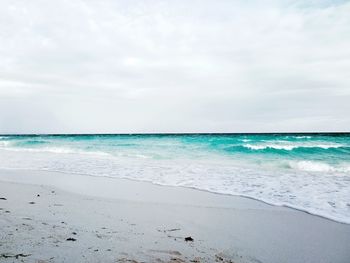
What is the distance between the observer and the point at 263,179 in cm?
930

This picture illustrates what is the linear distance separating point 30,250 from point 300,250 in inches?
123

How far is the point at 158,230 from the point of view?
423 cm

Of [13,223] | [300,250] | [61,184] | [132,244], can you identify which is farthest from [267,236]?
[61,184]

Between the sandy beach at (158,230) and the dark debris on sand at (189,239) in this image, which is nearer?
the sandy beach at (158,230)

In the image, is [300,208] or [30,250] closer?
[30,250]

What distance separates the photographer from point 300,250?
365cm

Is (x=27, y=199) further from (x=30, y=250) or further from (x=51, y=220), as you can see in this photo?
(x=30, y=250)

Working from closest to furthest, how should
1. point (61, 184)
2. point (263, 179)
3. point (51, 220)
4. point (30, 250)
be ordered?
point (30, 250) < point (51, 220) < point (61, 184) < point (263, 179)

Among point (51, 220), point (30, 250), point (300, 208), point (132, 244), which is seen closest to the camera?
point (30, 250)

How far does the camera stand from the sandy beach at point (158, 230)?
3301 mm

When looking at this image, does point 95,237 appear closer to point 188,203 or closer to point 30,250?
point 30,250

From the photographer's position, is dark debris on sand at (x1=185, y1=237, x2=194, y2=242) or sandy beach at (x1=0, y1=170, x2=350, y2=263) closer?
sandy beach at (x1=0, y1=170, x2=350, y2=263)

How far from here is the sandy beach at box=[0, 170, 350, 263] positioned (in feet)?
10.8

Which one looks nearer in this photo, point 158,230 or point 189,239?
point 189,239
